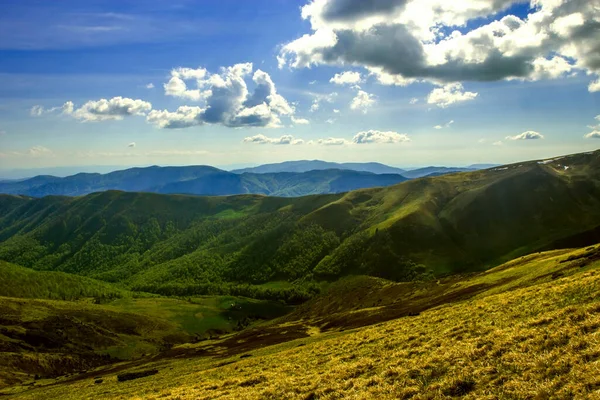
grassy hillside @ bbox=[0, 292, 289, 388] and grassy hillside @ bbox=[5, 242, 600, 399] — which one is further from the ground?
grassy hillside @ bbox=[5, 242, 600, 399]

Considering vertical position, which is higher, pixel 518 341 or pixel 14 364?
pixel 518 341

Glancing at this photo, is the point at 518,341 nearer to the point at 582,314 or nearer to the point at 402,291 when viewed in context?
the point at 582,314

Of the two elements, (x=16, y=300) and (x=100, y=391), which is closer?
(x=100, y=391)

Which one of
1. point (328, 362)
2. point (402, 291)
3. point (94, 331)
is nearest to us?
point (328, 362)

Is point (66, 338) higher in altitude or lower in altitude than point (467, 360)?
lower

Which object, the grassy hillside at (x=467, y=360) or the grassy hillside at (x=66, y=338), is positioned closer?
the grassy hillside at (x=467, y=360)

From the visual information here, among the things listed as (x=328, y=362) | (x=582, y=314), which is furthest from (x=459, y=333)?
(x=328, y=362)

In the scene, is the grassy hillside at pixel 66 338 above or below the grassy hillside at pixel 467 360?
below

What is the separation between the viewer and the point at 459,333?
104ft

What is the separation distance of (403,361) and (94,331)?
6759 inches

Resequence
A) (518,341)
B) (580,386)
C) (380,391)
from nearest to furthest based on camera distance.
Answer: (580,386), (380,391), (518,341)

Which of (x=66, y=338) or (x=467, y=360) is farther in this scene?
(x=66, y=338)

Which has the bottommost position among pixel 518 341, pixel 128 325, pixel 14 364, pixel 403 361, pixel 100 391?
pixel 128 325

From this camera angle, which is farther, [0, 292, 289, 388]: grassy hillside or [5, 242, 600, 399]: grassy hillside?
[0, 292, 289, 388]: grassy hillside
